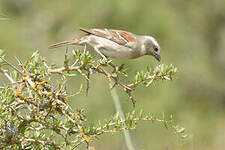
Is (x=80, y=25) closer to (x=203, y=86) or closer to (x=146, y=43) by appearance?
(x=203, y=86)

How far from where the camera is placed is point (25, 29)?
1506cm

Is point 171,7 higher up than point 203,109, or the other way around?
point 171,7

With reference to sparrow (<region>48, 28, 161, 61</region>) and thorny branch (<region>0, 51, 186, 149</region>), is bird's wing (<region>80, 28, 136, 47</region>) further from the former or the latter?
thorny branch (<region>0, 51, 186, 149</region>)

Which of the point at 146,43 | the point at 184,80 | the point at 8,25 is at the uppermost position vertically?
the point at 8,25

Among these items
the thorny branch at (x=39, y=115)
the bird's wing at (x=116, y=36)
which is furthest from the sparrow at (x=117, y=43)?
the thorny branch at (x=39, y=115)

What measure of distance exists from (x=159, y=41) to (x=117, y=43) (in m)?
8.13

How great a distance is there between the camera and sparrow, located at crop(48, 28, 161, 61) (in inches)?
235

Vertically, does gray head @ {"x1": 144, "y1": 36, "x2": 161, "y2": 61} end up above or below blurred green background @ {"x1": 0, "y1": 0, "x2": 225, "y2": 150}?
below

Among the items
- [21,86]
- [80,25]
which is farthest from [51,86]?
[80,25]

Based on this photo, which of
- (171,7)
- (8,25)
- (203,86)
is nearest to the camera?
(8,25)

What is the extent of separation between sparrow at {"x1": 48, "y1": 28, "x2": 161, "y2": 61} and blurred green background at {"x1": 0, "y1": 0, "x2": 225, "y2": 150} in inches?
203

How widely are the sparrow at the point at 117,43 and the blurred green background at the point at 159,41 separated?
516 centimetres

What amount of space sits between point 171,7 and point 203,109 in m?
3.82

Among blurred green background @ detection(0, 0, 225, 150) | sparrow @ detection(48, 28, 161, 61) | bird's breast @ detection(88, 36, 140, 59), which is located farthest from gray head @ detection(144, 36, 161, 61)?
blurred green background @ detection(0, 0, 225, 150)
